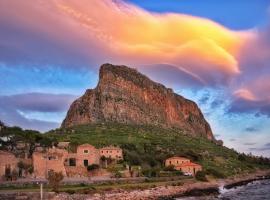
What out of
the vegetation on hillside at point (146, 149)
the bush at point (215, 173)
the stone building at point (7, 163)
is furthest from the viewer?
the bush at point (215, 173)

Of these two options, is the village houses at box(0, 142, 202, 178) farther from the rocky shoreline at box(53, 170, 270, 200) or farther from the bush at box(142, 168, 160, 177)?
the rocky shoreline at box(53, 170, 270, 200)

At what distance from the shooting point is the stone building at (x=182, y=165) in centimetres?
11582

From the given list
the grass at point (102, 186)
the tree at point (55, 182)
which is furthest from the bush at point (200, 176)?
the tree at point (55, 182)

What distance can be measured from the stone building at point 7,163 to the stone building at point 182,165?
148 feet

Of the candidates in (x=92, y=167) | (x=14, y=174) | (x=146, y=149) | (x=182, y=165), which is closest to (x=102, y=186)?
(x=14, y=174)

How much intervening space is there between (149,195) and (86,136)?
229ft

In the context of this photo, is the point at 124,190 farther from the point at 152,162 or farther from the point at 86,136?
the point at 86,136

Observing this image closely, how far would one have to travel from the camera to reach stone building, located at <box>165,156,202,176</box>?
116 metres

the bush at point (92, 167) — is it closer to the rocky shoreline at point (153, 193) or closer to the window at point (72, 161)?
the window at point (72, 161)

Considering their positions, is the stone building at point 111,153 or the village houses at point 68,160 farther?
the stone building at point 111,153

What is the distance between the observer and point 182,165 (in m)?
117

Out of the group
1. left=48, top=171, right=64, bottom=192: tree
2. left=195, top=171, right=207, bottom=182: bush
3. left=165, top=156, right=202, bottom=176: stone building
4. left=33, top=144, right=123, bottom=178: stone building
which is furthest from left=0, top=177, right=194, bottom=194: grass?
left=165, top=156, right=202, bottom=176: stone building

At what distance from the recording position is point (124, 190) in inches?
2963

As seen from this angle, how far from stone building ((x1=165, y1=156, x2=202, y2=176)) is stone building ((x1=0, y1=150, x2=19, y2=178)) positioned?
4506cm
